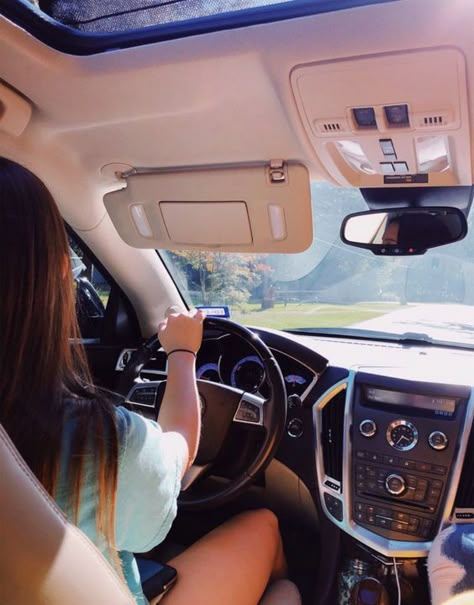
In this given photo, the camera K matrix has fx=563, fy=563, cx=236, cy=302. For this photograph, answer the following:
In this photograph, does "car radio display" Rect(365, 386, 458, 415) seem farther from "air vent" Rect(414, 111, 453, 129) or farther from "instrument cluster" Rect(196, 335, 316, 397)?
"air vent" Rect(414, 111, 453, 129)

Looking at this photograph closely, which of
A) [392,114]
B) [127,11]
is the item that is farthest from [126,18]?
[392,114]

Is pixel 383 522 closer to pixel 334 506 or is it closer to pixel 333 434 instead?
pixel 334 506

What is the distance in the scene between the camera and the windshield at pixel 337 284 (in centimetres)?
248

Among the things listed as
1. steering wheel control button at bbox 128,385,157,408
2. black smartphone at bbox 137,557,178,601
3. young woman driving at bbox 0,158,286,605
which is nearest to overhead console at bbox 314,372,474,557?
steering wheel control button at bbox 128,385,157,408

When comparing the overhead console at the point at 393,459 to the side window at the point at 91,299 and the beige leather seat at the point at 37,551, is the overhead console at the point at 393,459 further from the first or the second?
the beige leather seat at the point at 37,551

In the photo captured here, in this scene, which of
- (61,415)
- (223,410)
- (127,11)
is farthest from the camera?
(223,410)

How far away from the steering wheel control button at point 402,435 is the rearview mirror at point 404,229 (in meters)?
0.68

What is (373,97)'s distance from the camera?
5.10 ft

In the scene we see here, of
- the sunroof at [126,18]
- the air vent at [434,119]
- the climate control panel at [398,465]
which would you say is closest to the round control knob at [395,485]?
the climate control panel at [398,465]

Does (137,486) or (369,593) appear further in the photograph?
(369,593)

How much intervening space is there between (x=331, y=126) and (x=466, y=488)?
4.68 ft

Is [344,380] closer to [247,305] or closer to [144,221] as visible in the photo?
[247,305]

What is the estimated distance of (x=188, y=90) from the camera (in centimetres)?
172

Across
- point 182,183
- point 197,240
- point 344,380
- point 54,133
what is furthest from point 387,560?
point 54,133
